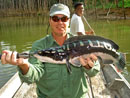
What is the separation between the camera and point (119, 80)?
5.34 meters

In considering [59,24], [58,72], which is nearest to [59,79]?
[58,72]

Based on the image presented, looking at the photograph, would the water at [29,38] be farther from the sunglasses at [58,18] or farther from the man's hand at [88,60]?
the man's hand at [88,60]

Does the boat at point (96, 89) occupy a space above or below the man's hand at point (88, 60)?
below

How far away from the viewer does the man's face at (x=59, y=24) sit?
3.18m

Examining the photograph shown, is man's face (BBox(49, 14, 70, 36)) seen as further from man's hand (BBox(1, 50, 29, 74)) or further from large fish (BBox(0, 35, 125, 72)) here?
man's hand (BBox(1, 50, 29, 74))

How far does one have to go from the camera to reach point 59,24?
3162 millimetres

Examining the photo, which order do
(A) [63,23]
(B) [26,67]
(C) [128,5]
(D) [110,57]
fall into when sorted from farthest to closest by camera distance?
1. (C) [128,5]
2. (A) [63,23]
3. (D) [110,57]
4. (B) [26,67]

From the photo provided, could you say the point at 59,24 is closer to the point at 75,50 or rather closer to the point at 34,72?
the point at 75,50

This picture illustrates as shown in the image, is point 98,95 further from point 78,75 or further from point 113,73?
point 78,75

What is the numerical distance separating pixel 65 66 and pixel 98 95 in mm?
2704

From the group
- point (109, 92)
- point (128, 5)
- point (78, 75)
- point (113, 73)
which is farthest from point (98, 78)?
point (128, 5)

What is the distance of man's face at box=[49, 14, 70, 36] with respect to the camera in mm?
3182

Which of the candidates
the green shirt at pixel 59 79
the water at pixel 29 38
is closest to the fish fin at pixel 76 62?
the green shirt at pixel 59 79

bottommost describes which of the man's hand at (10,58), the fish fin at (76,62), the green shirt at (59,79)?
the green shirt at (59,79)
